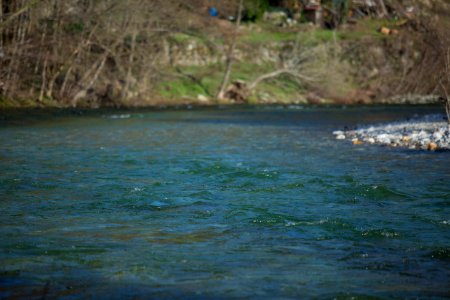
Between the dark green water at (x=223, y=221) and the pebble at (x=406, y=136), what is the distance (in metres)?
1.03

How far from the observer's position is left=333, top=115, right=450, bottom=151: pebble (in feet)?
66.0

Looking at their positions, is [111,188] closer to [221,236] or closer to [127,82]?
[221,236]

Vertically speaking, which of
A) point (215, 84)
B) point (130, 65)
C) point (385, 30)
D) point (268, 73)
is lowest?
point (215, 84)

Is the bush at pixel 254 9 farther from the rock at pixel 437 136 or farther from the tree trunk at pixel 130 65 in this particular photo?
the rock at pixel 437 136

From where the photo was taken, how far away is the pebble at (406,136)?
20125 mm

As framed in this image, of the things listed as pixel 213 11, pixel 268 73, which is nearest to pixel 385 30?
pixel 213 11

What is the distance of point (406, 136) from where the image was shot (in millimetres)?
21922

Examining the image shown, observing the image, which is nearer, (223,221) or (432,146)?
(223,221)

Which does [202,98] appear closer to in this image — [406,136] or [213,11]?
[213,11]

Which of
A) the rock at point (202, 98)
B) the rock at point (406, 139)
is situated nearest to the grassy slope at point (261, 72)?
the rock at point (202, 98)

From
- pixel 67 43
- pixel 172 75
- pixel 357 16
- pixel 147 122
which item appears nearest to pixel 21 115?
pixel 147 122

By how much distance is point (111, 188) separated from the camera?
13.0m

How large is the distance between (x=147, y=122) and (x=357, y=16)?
134 ft

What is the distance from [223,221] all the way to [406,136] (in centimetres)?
1311
